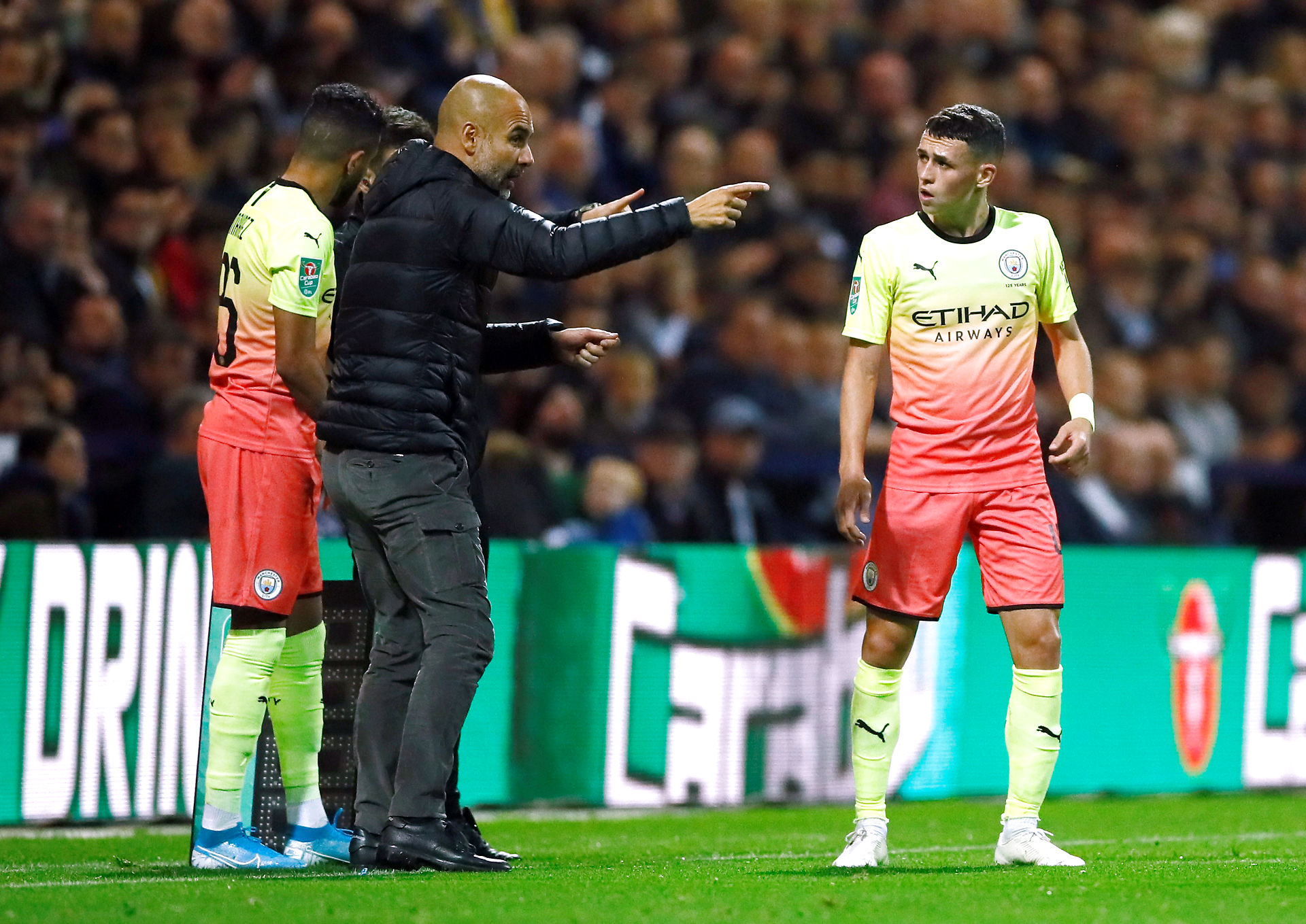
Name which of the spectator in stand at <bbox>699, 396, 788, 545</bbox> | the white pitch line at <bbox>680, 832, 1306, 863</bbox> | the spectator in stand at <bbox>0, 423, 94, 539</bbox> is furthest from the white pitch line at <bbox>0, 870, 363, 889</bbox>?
the spectator in stand at <bbox>699, 396, 788, 545</bbox>

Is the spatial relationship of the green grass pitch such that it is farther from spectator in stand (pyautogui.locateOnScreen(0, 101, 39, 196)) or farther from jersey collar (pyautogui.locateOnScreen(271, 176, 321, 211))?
spectator in stand (pyautogui.locateOnScreen(0, 101, 39, 196))

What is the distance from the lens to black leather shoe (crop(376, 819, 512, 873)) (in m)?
5.13

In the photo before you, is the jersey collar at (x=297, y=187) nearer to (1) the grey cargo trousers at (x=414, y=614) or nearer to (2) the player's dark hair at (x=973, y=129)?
(1) the grey cargo trousers at (x=414, y=614)

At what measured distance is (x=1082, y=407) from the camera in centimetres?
548

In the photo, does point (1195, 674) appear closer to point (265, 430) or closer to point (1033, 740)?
point (1033, 740)

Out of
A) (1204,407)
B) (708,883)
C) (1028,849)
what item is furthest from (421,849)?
(1204,407)

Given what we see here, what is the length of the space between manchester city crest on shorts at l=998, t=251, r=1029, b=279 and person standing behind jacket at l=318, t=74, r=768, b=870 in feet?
2.71

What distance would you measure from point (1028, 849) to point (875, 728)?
1.74 ft

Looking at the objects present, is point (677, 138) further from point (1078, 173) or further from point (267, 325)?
point (267, 325)

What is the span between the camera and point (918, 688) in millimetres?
8453

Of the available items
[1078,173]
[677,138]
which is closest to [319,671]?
[677,138]

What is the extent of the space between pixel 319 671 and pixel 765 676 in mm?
2961

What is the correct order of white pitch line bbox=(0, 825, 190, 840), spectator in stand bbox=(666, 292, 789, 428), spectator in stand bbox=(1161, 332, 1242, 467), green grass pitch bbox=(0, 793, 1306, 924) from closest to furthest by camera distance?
green grass pitch bbox=(0, 793, 1306, 924)
white pitch line bbox=(0, 825, 190, 840)
spectator in stand bbox=(666, 292, 789, 428)
spectator in stand bbox=(1161, 332, 1242, 467)

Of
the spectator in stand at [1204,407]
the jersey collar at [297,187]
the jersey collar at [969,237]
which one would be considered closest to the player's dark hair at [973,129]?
the jersey collar at [969,237]
